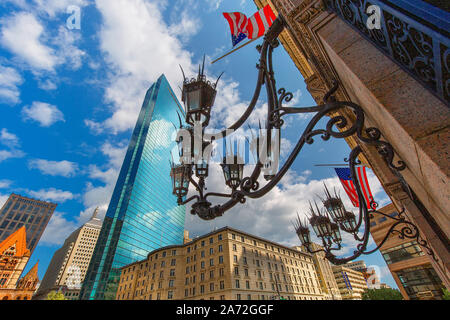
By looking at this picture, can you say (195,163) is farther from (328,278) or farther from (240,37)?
(328,278)

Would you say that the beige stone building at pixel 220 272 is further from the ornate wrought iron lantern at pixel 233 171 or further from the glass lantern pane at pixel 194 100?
the glass lantern pane at pixel 194 100

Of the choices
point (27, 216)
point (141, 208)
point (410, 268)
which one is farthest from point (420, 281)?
point (27, 216)

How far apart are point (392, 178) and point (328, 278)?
90695mm

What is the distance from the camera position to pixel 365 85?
182cm

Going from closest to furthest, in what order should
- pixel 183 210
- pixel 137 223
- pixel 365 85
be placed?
pixel 365 85 < pixel 137 223 < pixel 183 210

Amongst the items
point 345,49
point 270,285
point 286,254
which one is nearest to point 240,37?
point 345,49

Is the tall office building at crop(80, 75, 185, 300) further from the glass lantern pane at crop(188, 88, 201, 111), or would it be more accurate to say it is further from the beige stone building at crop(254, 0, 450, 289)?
the beige stone building at crop(254, 0, 450, 289)

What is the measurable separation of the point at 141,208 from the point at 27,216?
8503 cm

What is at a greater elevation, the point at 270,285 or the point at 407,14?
the point at 270,285

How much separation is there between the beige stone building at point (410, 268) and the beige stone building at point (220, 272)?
17.5 meters

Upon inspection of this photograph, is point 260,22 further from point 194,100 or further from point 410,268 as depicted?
point 410,268

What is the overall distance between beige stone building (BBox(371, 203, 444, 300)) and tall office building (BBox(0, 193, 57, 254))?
5412 inches

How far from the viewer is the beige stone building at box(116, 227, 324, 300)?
114ft

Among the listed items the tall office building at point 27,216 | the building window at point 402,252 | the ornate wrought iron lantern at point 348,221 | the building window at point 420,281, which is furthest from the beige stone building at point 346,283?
the tall office building at point 27,216
